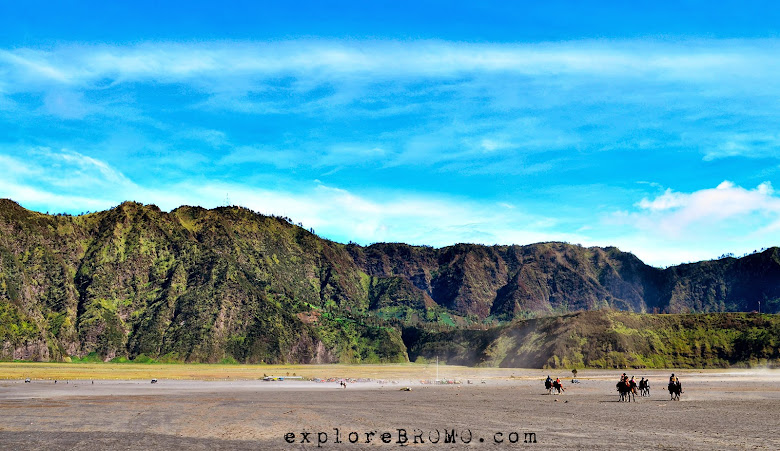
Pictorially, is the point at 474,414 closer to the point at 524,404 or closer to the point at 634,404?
the point at 524,404

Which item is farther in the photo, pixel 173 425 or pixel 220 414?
pixel 220 414

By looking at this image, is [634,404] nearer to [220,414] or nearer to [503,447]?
[503,447]

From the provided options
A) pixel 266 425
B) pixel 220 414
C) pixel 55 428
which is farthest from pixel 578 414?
pixel 55 428

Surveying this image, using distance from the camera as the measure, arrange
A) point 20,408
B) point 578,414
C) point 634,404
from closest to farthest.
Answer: point 578,414 → point 20,408 → point 634,404

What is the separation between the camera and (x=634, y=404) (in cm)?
6425

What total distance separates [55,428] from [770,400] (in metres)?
70.2

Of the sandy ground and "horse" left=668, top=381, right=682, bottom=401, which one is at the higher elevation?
"horse" left=668, top=381, right=682, bottom=401

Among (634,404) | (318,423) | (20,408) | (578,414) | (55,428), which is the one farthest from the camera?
(634,404)

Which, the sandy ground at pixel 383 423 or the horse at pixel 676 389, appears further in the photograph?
the horse at pixel 676 389

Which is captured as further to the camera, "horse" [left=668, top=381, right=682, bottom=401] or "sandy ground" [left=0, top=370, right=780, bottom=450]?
"horse" [left=668, top=381, right=682, bottom=401]

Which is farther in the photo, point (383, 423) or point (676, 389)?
point (676, 389)

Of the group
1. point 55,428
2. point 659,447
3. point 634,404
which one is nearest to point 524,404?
point 634,404

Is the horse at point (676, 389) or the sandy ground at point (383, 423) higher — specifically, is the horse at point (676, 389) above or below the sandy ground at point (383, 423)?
above

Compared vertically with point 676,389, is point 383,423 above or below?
below
